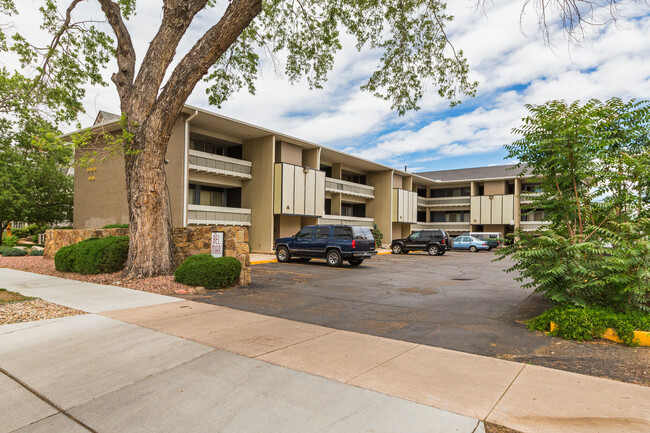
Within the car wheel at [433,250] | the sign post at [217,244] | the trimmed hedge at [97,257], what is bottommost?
the car wheel at [433,250]

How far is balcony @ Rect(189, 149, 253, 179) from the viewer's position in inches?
866

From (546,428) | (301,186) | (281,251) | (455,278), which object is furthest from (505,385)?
(301,186)

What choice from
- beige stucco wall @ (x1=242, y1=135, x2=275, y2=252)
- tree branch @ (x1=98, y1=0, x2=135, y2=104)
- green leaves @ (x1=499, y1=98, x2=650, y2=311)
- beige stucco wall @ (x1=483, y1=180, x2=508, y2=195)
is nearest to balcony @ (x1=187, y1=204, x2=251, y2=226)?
beige stucco wall @ (x1=242, y1=135, x2=275, y2=252)

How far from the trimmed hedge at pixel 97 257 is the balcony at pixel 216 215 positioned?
8106 mm

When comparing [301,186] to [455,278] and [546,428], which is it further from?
[546,428]

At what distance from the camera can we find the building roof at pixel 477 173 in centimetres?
4442

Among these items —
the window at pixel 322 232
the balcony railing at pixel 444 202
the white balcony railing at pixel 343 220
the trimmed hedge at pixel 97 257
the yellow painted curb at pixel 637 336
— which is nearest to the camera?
the yellow painted curb at pixel 637 336

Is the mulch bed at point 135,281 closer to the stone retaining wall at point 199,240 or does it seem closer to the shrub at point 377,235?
the stone retaining wall at point 199,240

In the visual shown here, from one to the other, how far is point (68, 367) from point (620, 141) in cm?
920

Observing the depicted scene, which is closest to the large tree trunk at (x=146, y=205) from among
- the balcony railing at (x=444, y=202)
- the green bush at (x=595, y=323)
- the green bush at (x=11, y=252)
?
the green bush at (x=595, y=323)

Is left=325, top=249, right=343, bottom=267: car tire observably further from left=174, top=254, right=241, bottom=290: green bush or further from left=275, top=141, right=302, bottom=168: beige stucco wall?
left=275, top=141, right=302, bottom=168: beige stucco wall

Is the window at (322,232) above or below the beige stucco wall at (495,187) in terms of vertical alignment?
below

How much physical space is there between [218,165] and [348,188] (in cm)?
1371

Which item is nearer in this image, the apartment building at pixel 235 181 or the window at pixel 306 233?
the window at pixel 306 233
